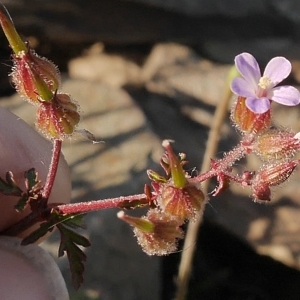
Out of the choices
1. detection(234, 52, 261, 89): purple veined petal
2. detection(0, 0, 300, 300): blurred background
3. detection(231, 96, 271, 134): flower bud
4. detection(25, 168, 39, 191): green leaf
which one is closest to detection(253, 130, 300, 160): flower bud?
detection(231, 96, 271, 134): flower bud

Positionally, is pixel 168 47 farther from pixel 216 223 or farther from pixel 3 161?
pixel 3 161

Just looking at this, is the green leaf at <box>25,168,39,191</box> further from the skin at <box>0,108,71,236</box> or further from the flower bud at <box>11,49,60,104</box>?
the skin at <box>0,108,71,236</box>

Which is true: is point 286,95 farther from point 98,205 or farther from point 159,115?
point 159,115

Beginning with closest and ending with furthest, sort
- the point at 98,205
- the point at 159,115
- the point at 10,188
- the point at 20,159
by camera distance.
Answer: the point at 98,205 → the point at 10,188 → the point at 20,159 → the point at 159,115

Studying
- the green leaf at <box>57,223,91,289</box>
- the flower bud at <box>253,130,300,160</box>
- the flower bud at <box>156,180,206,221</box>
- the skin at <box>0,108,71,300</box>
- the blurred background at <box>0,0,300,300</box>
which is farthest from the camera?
the blurred background at <box>0,0,300,300</box>

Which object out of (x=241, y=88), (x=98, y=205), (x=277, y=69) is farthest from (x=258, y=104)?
(x=98, y=205)

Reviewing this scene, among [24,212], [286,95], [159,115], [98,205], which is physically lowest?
[159,115]

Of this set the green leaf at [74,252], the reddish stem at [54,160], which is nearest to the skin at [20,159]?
the green leaf at [74,252]
